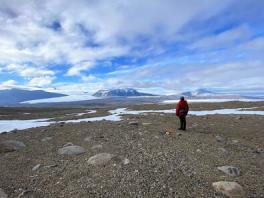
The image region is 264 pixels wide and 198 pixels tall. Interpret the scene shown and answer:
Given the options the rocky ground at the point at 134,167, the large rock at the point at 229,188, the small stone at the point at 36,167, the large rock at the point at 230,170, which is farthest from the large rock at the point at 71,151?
the large rock at the point at 229,188

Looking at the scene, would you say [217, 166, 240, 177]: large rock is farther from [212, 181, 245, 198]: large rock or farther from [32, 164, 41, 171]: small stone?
[32, 164, 41, 171]: small stone

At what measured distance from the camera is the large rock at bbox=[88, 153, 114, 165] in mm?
13544

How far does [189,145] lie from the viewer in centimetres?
1695

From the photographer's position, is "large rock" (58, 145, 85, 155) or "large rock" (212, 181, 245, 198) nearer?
"large rock" (212, 181, 245, 198)

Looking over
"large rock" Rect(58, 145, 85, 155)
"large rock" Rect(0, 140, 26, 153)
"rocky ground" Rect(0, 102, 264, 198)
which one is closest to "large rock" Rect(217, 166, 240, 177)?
"rocky ground" Rect(0, 102, 264, 198)

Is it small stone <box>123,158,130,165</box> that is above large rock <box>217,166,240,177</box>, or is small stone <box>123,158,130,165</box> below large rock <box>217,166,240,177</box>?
above

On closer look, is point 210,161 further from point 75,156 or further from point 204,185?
point 75,156

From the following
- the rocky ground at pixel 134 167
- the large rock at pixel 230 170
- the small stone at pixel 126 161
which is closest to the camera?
the rocky ground at pixel 134 167

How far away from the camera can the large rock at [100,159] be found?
13.5m

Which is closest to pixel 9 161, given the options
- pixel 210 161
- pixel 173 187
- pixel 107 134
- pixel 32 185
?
pixel 32 185

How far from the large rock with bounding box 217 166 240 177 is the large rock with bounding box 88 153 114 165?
4.95 metres

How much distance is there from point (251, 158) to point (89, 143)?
9.13 meters

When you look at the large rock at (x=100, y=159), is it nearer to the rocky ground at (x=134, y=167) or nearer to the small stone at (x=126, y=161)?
the rocky ground at (x=134, y=167)

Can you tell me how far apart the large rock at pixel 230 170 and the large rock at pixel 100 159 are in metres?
4.95
